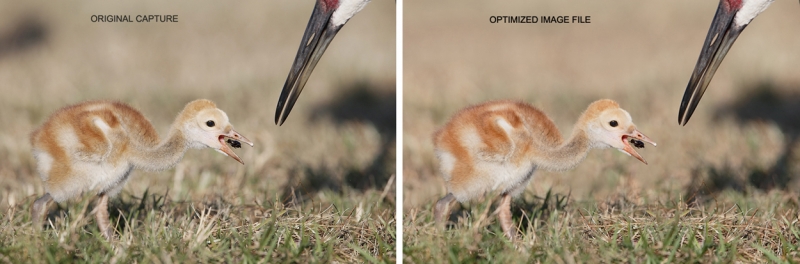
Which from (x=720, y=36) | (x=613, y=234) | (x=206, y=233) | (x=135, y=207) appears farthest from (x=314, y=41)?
(x=720, y=36)

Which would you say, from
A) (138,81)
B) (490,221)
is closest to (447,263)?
(490,221)

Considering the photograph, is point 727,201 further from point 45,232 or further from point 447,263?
point 45,232

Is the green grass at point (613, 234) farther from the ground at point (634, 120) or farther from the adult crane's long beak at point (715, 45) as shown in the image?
the adult crane's long beak at point (715, 45)

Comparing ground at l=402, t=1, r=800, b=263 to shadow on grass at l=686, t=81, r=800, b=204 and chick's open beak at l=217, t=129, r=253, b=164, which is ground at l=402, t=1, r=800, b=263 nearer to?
shadow on grass at l=686, t=81, r=800, b=204

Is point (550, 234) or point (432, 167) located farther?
point (432, 167)

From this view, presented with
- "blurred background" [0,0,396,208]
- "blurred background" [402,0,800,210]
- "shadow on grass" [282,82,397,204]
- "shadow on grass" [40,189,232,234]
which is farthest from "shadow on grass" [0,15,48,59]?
"blurred background" [402,0,800,210]

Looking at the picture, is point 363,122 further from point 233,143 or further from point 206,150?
point 233,143

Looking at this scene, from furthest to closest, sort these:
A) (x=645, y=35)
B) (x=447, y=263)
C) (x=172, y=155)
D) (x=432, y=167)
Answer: (x=645, y=35) < (x=432, y=167) < (x=172, y=155) < (x=447, y=263)
